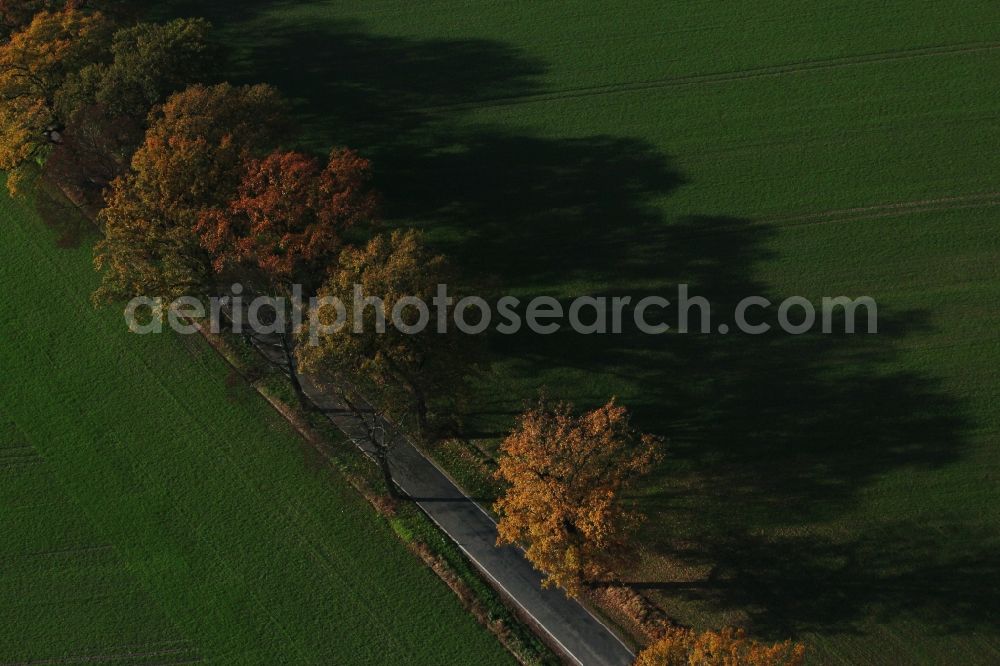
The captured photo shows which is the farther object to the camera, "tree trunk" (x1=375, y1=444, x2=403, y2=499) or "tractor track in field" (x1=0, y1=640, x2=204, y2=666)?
"tree trunk" (x1=375, y1=444, x2=403, y2=499)

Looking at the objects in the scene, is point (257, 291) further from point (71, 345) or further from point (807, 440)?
point (807, 440)

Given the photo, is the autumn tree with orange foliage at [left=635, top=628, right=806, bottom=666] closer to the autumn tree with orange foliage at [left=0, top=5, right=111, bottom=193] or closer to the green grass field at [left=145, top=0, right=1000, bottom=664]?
the green grass field at [left=145, top=0, right=1000, bottom=664]

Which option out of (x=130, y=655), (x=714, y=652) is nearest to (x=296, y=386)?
(x=130, y=655)

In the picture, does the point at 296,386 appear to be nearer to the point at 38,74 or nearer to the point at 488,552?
the point at 488,552

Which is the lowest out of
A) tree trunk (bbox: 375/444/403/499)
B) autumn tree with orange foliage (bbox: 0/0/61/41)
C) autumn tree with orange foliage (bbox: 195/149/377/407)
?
tree trunk (bbox: 375/444/403/499)

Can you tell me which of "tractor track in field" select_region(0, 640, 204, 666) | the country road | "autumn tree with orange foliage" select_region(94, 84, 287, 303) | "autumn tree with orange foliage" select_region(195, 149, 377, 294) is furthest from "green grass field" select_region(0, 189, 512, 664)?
"autumn tree with orange foliage" select_region(195, 149, 377, 294)

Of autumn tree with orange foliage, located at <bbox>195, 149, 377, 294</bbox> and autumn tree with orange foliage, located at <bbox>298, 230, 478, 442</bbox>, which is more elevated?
autumn tree with orange foliage, located at <bbox>195, 149, 377, 294</bbox>

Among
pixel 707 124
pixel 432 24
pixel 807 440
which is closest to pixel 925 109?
pixel 707 124

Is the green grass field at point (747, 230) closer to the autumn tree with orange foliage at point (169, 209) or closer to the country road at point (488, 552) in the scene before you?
the country road at point (488, 552)
